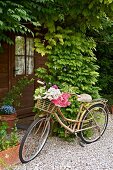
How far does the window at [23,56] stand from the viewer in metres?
6.59

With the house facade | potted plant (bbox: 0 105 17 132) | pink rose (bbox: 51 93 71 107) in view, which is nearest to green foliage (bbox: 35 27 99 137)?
pink rose (bbox: 51 93 71 107)

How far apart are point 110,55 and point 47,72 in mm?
4018

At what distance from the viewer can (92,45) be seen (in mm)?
5391

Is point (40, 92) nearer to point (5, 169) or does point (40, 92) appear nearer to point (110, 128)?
point (5, 169)

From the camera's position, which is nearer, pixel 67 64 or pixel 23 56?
pixel 67 64

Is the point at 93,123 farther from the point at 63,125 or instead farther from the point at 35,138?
the point at 35,138

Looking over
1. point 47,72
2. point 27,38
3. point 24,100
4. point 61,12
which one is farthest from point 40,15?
point 24,100

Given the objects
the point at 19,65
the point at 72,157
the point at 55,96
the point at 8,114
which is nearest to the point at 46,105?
the point at 55,96

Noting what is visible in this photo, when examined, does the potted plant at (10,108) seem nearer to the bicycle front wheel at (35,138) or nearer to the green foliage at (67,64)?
the green foliage at (67,64)

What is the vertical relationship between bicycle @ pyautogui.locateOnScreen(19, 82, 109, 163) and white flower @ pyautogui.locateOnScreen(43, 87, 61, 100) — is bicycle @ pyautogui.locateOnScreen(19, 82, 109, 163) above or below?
below

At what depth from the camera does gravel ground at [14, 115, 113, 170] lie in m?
4.09

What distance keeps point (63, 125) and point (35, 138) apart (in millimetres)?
452

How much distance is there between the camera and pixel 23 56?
6762 millimetres

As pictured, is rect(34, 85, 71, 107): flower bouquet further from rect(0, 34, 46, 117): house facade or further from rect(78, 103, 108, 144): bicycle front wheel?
rect(0, 34, 46, 117): house facade
